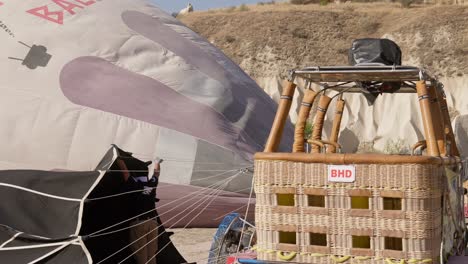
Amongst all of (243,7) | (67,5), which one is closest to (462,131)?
(67,5)

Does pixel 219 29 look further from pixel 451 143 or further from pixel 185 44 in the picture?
pixel 451 143

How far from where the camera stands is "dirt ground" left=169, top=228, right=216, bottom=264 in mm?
8500

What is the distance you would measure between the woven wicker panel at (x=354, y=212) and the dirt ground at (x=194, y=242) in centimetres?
391

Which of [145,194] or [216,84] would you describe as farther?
[216,84]

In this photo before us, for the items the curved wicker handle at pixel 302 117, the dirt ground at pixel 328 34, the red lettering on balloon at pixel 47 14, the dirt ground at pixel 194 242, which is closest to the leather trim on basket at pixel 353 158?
the curved wicker handle at pixel 302 117

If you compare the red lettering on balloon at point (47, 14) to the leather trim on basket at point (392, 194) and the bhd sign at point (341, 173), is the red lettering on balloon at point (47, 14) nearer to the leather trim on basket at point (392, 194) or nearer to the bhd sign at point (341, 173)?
the bhd sign at point (341, 173)

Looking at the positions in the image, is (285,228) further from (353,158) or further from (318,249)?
(353,158)

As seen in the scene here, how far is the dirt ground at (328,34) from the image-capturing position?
41250 millimetres

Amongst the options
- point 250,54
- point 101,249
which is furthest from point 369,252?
point 250,54

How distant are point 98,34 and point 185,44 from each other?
1.30 m

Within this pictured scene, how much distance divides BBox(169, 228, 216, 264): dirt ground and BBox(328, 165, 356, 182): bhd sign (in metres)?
4.17

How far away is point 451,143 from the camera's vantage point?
5.24 meters

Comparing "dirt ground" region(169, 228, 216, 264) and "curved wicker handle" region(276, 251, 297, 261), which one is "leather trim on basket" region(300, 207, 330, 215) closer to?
"curved wicker handle" region(276, 251, 297, 261)

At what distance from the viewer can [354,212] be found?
4.18 metres
